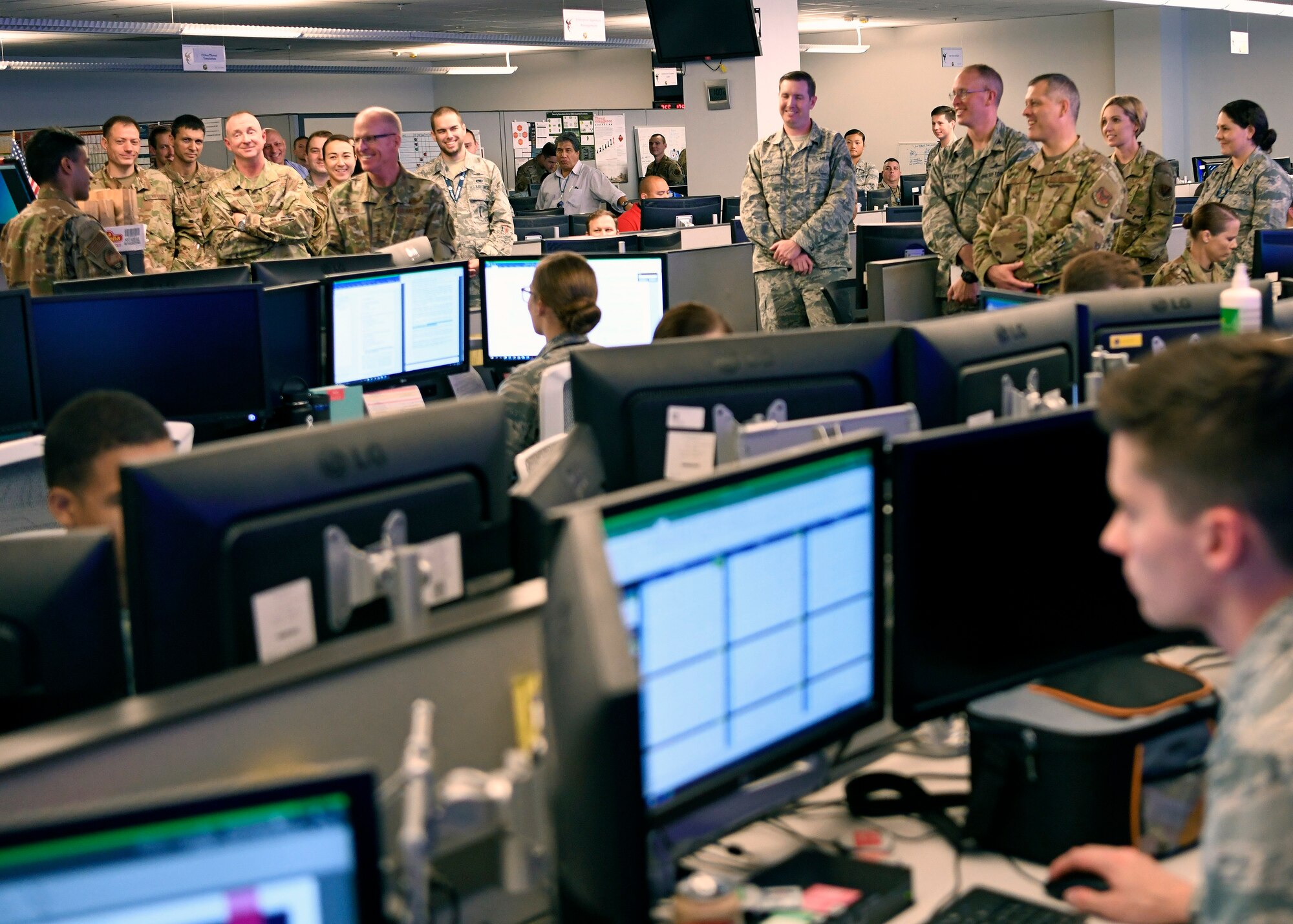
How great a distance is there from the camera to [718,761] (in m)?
1.32

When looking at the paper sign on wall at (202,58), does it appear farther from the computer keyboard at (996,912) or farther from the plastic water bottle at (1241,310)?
the computer keyboard at (996,912)

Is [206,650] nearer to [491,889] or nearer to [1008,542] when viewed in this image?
[491,889]

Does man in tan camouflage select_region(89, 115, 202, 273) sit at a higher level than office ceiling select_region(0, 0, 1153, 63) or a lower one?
lower

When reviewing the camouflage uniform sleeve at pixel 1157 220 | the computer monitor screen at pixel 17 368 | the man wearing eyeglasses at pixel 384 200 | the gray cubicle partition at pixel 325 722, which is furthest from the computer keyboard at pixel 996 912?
the camouflage uniform sleeve at pixel 1157 220

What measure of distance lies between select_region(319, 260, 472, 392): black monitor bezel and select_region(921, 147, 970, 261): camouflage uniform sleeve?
2166 millimetres

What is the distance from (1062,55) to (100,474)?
14561 millimetres

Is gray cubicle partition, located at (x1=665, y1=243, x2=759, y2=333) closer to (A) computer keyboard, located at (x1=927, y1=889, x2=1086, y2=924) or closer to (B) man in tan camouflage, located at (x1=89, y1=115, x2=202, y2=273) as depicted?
(B) man in tan camouflage, located at (x1=89, y1=115, x2=202, y2=273)

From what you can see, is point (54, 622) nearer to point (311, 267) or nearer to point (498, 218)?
point (311, 267)

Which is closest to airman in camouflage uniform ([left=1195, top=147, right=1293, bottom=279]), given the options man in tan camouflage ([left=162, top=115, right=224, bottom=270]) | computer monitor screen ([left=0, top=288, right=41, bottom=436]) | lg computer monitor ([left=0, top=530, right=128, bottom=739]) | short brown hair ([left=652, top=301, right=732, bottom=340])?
short brown hair ([left=652, top=301, right=732, bottom=340])

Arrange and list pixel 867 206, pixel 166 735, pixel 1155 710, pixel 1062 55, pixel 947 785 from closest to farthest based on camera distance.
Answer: pixel 166 735 → pixel 1155 710 → pixel 947 785 → pixel 867 206 → pixel 1062 55

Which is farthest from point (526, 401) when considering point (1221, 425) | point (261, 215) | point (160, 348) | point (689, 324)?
point (261, 215)

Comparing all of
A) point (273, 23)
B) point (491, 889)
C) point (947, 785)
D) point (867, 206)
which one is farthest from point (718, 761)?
point (273, 23)

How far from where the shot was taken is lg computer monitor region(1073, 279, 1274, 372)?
7.35 feet

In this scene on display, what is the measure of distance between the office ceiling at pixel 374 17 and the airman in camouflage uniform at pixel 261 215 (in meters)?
3.81
